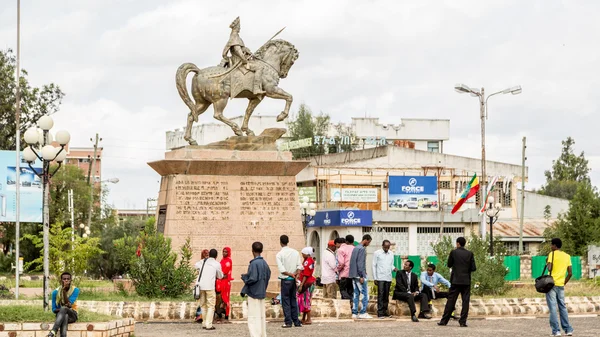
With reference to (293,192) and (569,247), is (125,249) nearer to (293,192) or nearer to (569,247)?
(293,192)

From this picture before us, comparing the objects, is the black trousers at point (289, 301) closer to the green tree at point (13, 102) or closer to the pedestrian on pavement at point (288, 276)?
the pedestrian on pavement at point (288, 276)

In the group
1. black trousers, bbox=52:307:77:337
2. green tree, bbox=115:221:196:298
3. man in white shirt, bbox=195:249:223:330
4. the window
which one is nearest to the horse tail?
green tree, bbox=115:221:196:298

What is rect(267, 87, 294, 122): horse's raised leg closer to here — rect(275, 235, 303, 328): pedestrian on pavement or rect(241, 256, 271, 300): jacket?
rect(275, 235, 303, 328): pedestrian on pavement

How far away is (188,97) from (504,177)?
45820 millimetres

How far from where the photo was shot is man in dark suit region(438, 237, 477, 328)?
19797 millimetres

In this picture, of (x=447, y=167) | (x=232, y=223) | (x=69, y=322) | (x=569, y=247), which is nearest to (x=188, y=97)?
(x=232, y=223)

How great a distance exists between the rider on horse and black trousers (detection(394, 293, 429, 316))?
581 cm

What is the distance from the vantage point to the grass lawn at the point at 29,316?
15.9 m

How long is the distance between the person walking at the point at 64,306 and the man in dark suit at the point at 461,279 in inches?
269

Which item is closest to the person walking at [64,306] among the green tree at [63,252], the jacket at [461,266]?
the jacket at [461,266]

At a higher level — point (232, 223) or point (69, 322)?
point (232, 223)

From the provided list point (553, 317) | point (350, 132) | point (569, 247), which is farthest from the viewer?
point (350, 132)

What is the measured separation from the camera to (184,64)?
24.8 m

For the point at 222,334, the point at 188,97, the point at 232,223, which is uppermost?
the point at 188,97
